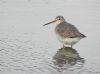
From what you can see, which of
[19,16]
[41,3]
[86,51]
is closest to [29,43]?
[86,51]

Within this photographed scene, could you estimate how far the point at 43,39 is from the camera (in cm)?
998

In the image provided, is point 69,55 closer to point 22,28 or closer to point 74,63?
point 74,63

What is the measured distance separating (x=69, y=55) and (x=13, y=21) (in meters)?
Answer: 3.00

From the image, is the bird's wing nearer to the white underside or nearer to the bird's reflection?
the white underside

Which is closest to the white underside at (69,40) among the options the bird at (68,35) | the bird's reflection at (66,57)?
the bird at (68,35)

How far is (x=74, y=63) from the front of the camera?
8359 mm

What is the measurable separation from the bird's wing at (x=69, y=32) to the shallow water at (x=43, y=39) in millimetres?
317

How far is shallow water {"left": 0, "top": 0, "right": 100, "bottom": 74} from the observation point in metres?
8.02

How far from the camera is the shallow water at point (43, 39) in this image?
26.3ft

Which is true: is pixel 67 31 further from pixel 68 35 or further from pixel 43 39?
pixel 43 39

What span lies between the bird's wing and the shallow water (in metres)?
0.32

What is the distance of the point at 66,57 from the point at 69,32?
1.04 metres

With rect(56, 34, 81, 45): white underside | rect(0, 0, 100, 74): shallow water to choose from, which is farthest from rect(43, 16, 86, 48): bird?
rect(0, 0, 100, 74): shallow water

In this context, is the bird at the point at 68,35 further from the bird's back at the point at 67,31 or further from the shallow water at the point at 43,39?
the shallow water at the point at 43,39
